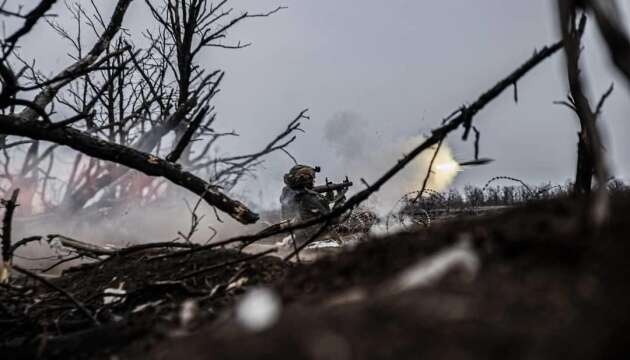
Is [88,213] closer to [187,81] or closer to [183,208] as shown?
[183,208]

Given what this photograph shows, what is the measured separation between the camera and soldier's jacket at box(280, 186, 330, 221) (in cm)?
823

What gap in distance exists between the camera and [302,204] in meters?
8.27

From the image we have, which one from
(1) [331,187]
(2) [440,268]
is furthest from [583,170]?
(1) [331,187]

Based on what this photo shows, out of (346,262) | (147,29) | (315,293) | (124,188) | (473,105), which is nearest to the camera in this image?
(315,293)

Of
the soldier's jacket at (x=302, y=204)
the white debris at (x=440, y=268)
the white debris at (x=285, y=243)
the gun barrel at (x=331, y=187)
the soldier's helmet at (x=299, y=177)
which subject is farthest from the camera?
the gun barrel at (x=331, y=187)

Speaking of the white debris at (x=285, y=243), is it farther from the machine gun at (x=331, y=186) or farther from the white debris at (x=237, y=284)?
the machine gun at (x=331, y=186)

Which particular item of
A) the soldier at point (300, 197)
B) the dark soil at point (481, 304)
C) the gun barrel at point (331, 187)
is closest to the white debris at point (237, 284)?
the dark soil at point (481, 304)

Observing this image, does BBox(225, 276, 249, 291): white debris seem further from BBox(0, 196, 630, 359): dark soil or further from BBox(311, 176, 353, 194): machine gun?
BBox(311, 176, 353, 194): machine gun

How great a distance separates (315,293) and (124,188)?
15.4m

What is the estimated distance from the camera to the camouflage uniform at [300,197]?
8.25m

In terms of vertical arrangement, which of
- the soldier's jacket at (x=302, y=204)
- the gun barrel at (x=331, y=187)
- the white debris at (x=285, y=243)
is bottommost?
the white debris at (x=285, y=243)

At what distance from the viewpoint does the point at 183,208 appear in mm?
18031

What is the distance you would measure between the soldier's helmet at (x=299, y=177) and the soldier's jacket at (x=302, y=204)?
12cm

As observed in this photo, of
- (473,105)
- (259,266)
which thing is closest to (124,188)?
(259,266)
